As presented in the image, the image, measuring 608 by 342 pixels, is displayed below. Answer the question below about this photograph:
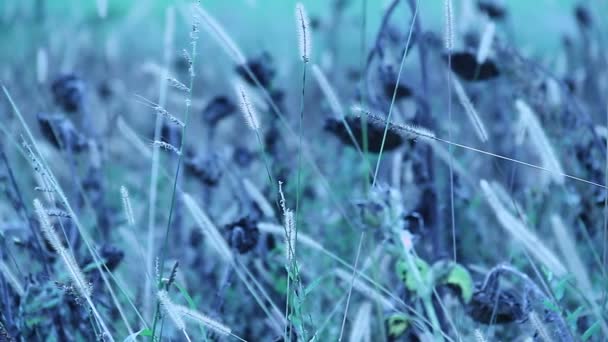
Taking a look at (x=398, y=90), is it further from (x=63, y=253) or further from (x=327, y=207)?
(x=63, y=253)

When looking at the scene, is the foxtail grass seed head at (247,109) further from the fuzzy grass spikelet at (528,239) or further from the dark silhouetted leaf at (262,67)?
the dark silhouetted leaf at (262,67)

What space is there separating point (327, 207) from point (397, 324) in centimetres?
78

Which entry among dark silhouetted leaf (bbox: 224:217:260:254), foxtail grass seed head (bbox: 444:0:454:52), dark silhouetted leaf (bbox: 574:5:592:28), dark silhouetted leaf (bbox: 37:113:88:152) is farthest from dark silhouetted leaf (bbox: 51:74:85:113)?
dark silhouetted leaf (bbox: 574:5:592:28)

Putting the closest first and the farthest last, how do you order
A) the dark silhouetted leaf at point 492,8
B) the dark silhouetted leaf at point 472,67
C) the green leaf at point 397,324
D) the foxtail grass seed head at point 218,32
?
the green leaf at point 397,324, the foxtail grass seed head at point 218,32, the dark silhouetted leaf at point 472,67, the dark silhouetted leaf at point 492,8

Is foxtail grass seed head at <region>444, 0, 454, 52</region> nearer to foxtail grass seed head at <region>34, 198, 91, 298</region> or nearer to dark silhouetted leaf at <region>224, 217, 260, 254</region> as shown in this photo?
dark silhouetted leaf at <region>224, 217, 260, 254</region>

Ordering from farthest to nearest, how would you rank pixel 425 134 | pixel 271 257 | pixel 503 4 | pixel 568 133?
1. pixel 503 4
2. pixel 568 133
3. pixel 271 257
4. pixel 425 134

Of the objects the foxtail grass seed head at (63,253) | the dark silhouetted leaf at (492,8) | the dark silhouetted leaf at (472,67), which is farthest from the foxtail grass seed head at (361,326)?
the dark silhouetted leaf at (492,8)

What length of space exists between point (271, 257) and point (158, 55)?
246 cm

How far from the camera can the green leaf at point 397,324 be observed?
1.05 metres

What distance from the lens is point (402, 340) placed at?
1124 mm

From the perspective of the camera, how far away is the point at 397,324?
3.44ft

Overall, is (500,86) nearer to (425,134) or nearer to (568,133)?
(568,133)

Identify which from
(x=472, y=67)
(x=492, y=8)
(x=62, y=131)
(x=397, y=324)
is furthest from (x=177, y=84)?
(x=492, y=8)

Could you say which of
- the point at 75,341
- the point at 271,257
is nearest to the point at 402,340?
the point at 271,257
